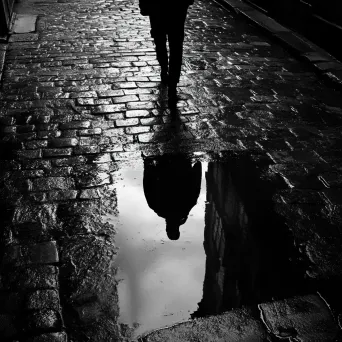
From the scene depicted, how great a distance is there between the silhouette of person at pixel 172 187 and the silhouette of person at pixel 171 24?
144cm

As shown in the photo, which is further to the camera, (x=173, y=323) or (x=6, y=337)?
(x=173, y=323)

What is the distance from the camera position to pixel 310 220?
344 centimetres

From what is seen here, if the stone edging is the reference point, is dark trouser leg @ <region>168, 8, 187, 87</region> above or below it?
above

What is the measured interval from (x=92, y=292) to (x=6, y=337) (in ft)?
1.91

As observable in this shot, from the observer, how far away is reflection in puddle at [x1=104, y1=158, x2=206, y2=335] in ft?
8.72

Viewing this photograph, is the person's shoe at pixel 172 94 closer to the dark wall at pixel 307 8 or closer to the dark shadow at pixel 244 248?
the dark shadow at pixel 244 248

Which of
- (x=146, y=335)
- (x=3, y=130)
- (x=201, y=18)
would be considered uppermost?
(x=146, y=335)

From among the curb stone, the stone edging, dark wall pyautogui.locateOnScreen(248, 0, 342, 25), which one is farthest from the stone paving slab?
dark wall pyautogui.locateOnScreen(248, 0, 342, 25)

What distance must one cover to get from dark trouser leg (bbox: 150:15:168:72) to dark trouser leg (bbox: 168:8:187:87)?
212mm

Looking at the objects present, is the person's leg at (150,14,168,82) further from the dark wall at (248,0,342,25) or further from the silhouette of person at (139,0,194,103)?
the dark wall at (248,0,342,25)

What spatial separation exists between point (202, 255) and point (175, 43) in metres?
2.93

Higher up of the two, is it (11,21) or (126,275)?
(126,275)

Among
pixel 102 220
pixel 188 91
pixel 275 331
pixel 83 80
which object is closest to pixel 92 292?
pixel 102 220

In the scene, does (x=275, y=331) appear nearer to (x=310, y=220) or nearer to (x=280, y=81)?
(x=310, y=220)
